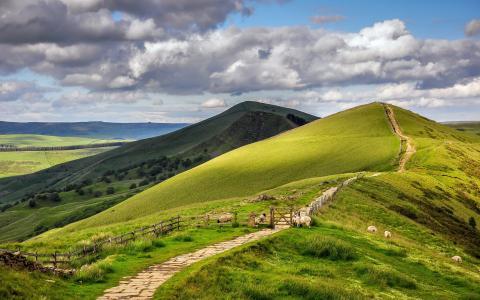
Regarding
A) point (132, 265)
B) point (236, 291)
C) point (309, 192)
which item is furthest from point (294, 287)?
point (309, 192)

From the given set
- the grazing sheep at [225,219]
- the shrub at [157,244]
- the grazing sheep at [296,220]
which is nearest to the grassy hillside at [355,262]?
the grazing sheep at [296,220]

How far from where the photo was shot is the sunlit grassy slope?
11179 cm

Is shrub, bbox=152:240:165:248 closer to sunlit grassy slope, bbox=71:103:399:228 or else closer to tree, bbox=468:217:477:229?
tree, bbox=468:217:477:229

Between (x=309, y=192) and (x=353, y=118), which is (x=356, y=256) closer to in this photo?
(x=309, y=192)

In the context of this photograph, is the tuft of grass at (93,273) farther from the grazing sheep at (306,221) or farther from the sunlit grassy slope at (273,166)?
the sunlit grassy slope at (273,166)

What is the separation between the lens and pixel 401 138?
14175 cm

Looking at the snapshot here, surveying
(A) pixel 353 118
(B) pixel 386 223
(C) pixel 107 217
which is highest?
(A) pixel 353 118

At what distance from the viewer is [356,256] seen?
101 ft

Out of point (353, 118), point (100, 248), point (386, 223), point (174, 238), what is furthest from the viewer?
point (353, 118)

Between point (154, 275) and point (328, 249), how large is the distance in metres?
12.4

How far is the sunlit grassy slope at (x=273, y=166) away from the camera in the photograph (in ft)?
367

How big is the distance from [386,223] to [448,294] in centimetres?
2814

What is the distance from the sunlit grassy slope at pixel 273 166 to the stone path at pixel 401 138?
2627mm

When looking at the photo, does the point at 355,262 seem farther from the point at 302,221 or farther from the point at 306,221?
the point at 302,221
